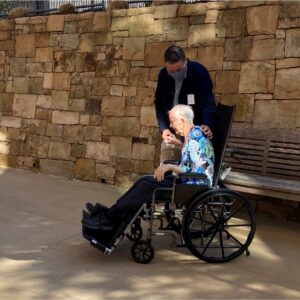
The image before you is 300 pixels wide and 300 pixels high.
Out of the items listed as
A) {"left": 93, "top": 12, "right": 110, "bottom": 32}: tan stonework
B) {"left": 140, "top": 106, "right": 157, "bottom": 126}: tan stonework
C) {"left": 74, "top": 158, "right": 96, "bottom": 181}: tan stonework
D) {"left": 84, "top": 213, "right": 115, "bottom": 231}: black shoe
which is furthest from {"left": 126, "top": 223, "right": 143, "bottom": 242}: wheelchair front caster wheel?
{"left": 93, "top": 12, "right": 110, "bottom": 32}: tan stonework

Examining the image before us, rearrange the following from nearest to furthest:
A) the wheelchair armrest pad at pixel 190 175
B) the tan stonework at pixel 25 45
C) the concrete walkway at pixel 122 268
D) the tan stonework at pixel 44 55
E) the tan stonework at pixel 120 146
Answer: the concrete walkway at pixel 122 268 → the wheelchair armrest pad at pixel 190 175 → the tan stonework at pixel 120 146 → the tan stonework at pixel 44 55 → the tan stonework at pixel 25 45

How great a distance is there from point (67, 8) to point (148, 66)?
1.60m

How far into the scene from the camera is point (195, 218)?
11.2 feet

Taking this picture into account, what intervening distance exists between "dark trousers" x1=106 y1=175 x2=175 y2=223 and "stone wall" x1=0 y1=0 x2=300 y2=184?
1.79 metres

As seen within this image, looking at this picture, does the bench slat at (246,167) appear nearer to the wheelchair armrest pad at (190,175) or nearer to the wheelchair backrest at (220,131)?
the wheelchair backrest at (220,131)

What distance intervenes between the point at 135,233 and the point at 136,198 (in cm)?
49

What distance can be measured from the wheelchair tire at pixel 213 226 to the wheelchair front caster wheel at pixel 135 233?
0.39 meters

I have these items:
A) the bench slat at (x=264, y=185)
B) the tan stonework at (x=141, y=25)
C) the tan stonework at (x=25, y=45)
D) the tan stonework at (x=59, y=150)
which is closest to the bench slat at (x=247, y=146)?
the bench slat at (x=264, y=185)

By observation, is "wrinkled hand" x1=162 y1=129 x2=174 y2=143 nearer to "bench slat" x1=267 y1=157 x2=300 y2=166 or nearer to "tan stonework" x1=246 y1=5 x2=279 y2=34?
"bench slat" x1=267 y1=157 x2=300 y2=166

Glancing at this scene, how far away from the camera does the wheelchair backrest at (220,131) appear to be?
11.4 ft

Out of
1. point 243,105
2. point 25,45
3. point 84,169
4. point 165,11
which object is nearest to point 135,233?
point 243,105

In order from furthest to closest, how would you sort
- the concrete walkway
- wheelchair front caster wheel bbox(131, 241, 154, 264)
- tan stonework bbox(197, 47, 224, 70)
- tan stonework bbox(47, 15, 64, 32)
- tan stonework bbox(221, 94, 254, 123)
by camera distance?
tan stonework bbox(47, 15, 64, 32)
tan stonework bbox(197, 47, 224, 70)
tan stonework bbox(221, 94, 254, 123)
wheelchair front caster wheel bbox(131, 241, 154, 264)
the concrete walkway

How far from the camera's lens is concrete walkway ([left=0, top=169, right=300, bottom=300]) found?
2.88m

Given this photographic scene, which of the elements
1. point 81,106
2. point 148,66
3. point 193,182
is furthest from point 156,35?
point 193,182
